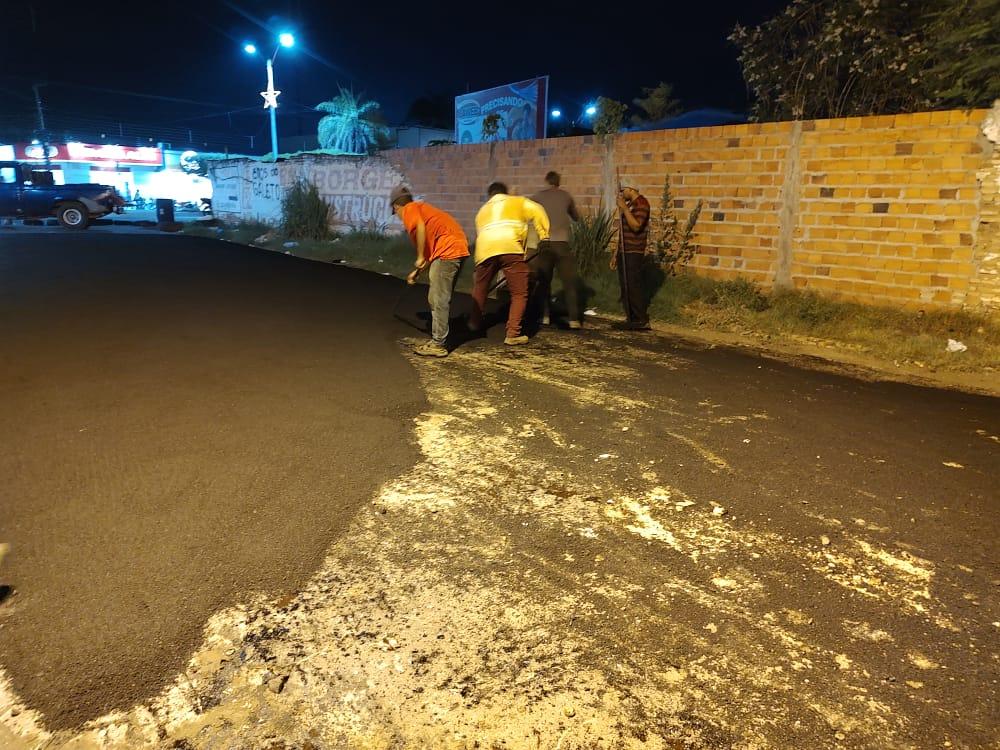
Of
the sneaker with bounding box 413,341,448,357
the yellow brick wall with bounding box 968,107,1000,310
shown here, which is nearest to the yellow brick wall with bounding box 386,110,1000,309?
the yellow brick wall with bounding box 968,107,1000,310

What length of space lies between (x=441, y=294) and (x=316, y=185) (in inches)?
535

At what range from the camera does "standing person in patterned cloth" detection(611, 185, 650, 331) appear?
7.55m

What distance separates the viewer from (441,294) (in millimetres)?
6609

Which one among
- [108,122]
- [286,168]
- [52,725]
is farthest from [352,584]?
[108,122]

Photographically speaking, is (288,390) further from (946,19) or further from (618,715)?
(946,19)

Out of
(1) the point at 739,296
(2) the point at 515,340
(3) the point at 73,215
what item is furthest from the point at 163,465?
(3) the point at 73,215

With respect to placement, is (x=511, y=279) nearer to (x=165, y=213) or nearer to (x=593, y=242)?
(x=593, y=242)

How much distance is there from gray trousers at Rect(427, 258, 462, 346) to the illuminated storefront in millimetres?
36724

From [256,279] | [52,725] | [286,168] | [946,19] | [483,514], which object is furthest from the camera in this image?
[286,168]

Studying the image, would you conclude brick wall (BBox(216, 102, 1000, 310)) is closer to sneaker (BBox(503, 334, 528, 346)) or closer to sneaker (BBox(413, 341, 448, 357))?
sneaker (BBox(503, 334, 528, 346))

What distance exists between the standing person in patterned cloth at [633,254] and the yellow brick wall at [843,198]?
2.06 meters

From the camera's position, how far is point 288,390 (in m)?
5.42

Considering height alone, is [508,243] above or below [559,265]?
above

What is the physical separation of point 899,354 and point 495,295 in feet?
16.7
